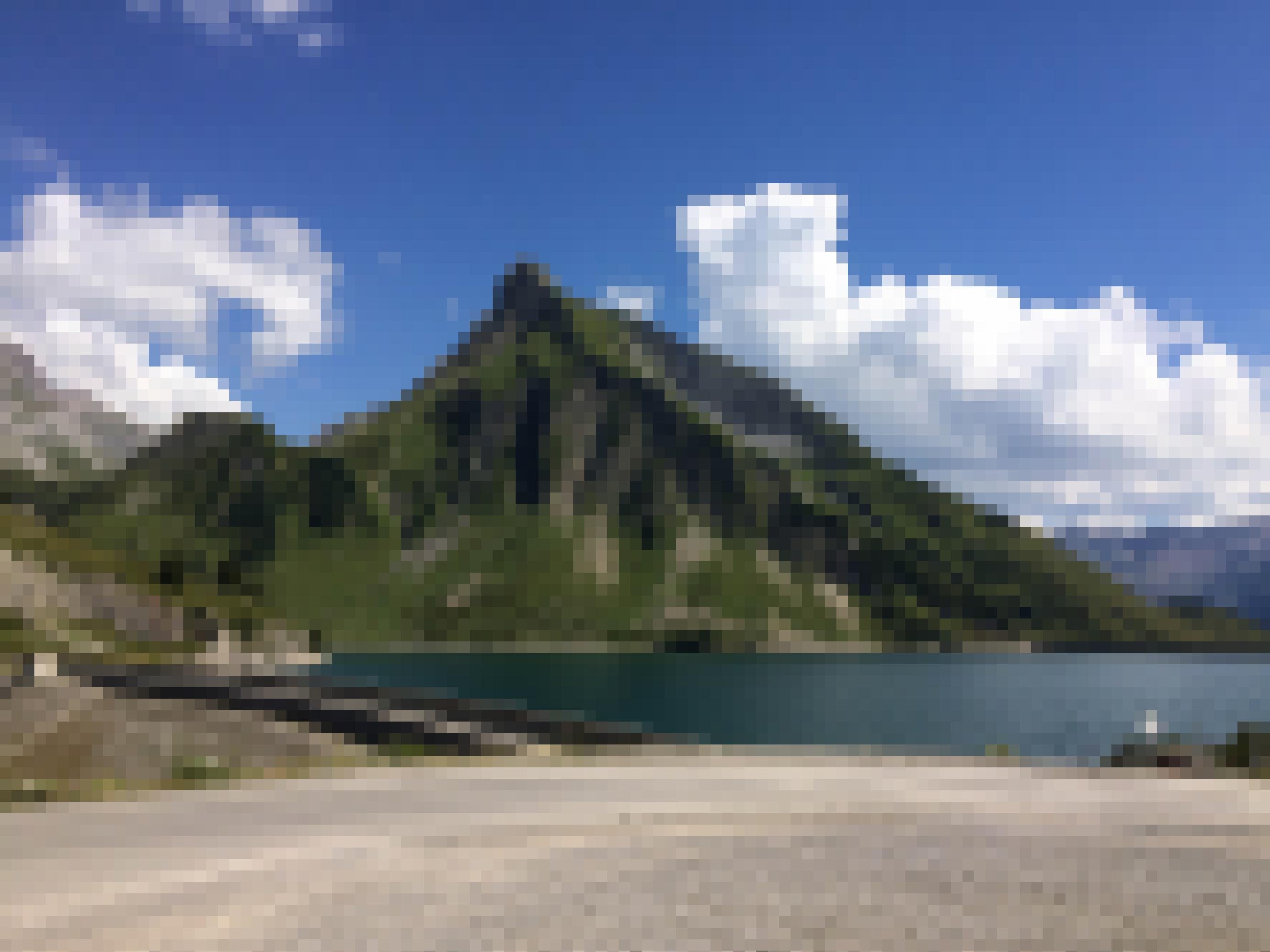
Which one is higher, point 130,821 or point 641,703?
point 130,821

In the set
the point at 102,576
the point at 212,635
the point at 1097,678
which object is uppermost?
the point at 102,576

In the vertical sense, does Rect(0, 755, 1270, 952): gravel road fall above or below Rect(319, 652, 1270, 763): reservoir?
above

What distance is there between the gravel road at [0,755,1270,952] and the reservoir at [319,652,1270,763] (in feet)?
29.8

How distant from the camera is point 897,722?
93500mm

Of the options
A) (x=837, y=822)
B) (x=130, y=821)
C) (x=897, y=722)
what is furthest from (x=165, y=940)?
(x=897, y=722)

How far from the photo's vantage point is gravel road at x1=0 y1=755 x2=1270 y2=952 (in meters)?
10.6

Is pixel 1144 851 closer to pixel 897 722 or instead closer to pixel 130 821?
pixel 130 821

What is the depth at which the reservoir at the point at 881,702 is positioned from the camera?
80625 mm

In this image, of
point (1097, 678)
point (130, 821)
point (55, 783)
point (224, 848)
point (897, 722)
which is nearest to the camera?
point (224, 848)

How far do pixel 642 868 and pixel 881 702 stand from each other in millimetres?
111165

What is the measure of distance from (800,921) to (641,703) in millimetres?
101936

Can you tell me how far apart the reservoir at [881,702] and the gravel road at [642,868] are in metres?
9.08

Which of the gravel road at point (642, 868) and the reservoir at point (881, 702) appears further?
the reservoir at point (881, 702)

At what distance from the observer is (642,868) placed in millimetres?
13289
